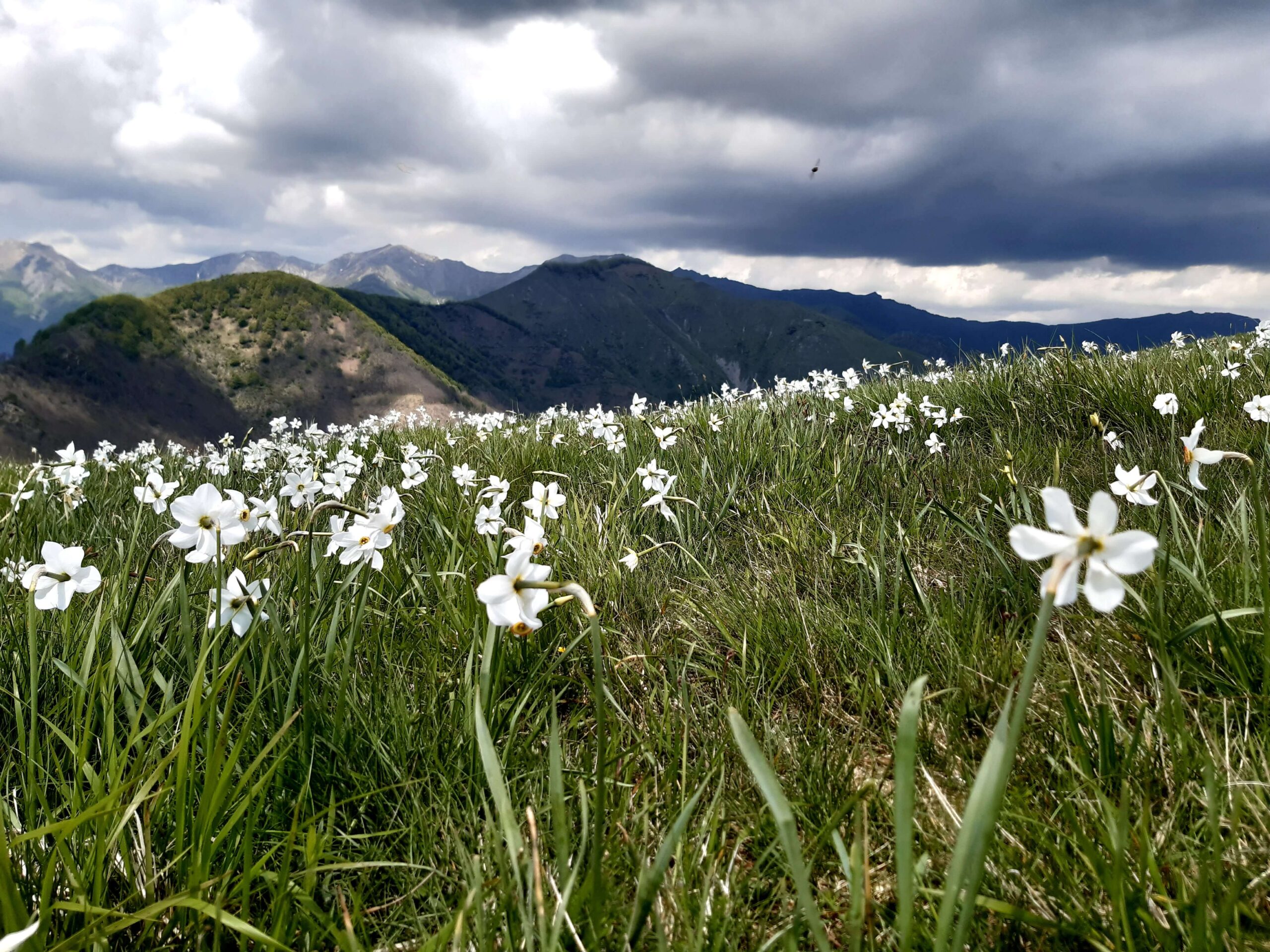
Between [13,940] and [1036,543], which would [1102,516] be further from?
[13,940]

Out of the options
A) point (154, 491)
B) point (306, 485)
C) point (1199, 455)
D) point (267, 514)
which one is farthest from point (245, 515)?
point (1199, 455)

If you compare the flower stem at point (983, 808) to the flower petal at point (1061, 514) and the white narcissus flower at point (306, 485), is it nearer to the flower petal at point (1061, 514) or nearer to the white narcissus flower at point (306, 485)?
the flower petal at point (1061, 514)

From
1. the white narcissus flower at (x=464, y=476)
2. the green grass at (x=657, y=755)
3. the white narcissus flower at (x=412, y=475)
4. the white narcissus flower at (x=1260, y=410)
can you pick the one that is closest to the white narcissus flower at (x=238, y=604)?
the green grass at (x=657, y=755)

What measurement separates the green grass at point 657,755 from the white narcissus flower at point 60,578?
0.33 ft

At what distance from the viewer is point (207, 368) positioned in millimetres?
155625

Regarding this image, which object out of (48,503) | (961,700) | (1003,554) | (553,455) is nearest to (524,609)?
(961,700)

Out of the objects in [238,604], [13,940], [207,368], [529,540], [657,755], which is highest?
[207,368]

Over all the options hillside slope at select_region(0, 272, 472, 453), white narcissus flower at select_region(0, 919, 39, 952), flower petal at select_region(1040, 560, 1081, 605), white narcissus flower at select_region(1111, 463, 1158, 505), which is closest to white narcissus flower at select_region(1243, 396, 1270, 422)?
white narcissus flower at select_region(1111, 463, 1158, 505)

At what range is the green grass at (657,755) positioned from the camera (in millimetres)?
1426

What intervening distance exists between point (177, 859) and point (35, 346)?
188298mm

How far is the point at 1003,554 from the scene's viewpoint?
3.29 metres

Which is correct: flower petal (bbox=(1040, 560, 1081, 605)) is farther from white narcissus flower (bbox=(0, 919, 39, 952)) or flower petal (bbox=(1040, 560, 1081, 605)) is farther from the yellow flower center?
white narcissus flower (bbox=(0, 919, 39, 952))

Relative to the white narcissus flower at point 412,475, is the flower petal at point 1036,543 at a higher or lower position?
higher

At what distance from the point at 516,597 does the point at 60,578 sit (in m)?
1.47
